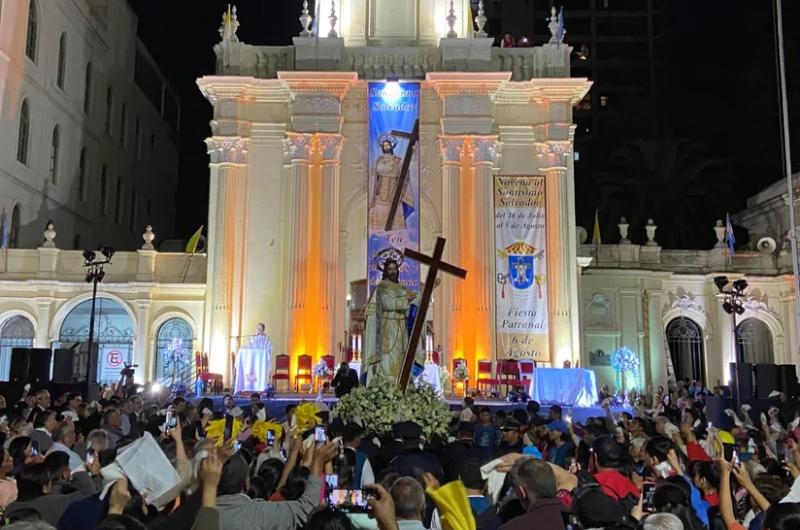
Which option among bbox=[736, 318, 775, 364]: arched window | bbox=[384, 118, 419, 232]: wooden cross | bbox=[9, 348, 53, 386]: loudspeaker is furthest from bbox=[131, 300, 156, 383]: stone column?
bbox=[736, 318, 775, 364]: arched window

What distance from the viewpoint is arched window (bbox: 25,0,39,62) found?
30.0m

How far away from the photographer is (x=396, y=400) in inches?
408

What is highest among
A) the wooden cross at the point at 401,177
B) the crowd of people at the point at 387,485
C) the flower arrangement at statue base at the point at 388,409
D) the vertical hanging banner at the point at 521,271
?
the wooden cross at the point at 401,177

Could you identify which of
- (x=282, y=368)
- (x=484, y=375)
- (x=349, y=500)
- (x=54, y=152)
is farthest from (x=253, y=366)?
(x=349, y=500)

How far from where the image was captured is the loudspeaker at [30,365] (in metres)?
21.0

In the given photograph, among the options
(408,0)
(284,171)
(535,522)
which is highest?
(408,0)

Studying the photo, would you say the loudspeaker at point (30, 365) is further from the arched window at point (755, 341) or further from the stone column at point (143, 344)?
the arched window at point (755, 341)

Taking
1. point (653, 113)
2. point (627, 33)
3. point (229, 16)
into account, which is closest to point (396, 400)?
point (229, 16)

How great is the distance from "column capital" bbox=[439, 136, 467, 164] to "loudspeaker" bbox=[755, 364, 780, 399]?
11422 millimetres

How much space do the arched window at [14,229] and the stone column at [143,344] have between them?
19.4ft

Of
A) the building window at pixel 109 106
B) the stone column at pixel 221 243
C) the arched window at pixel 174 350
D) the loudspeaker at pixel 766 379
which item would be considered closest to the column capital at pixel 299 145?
the stone column at pixel 221 243

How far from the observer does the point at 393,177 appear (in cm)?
2586

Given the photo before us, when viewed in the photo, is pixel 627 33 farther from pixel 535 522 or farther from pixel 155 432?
pixel 535 522

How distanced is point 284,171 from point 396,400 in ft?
58.8
